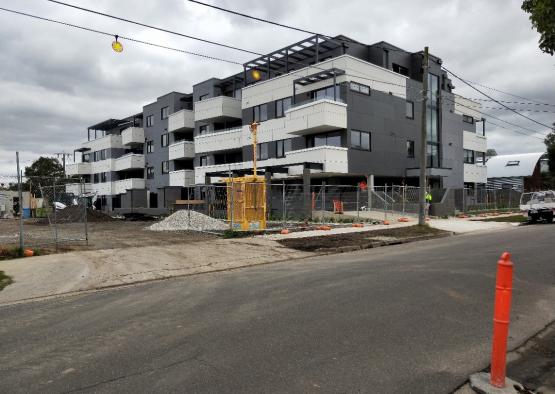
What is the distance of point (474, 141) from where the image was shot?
45031 millimetres

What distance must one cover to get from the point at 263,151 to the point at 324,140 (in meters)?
6.50

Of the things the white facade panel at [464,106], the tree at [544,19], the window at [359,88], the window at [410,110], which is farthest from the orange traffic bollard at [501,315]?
the white facade panel at [464,106]

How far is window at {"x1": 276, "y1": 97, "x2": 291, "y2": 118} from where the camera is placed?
113ft

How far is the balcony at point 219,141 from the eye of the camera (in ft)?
127

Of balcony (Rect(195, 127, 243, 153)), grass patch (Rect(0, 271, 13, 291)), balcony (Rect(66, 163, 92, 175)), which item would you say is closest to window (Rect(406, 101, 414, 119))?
balcony (Rect(195, 127, 243, 153))

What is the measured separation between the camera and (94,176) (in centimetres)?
6400

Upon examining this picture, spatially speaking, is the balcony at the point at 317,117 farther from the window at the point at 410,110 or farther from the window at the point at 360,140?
the window at the point at 410,110

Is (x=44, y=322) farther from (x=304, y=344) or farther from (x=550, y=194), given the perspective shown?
(x=550, y=194)

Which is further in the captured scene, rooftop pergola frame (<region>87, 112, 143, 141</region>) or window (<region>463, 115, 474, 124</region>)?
rooftop pergola frame (<region>87, 112, 143, 141</region>)

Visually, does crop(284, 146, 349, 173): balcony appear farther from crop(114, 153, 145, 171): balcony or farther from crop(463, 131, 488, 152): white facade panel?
crop(114, 153, 145, 171): balcony

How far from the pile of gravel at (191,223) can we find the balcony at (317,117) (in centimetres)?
1149

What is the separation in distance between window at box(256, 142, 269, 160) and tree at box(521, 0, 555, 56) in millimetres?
28167

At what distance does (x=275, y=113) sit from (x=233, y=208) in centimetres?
1842

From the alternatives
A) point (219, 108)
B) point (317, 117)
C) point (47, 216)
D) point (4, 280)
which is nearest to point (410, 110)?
point (317, 117)
